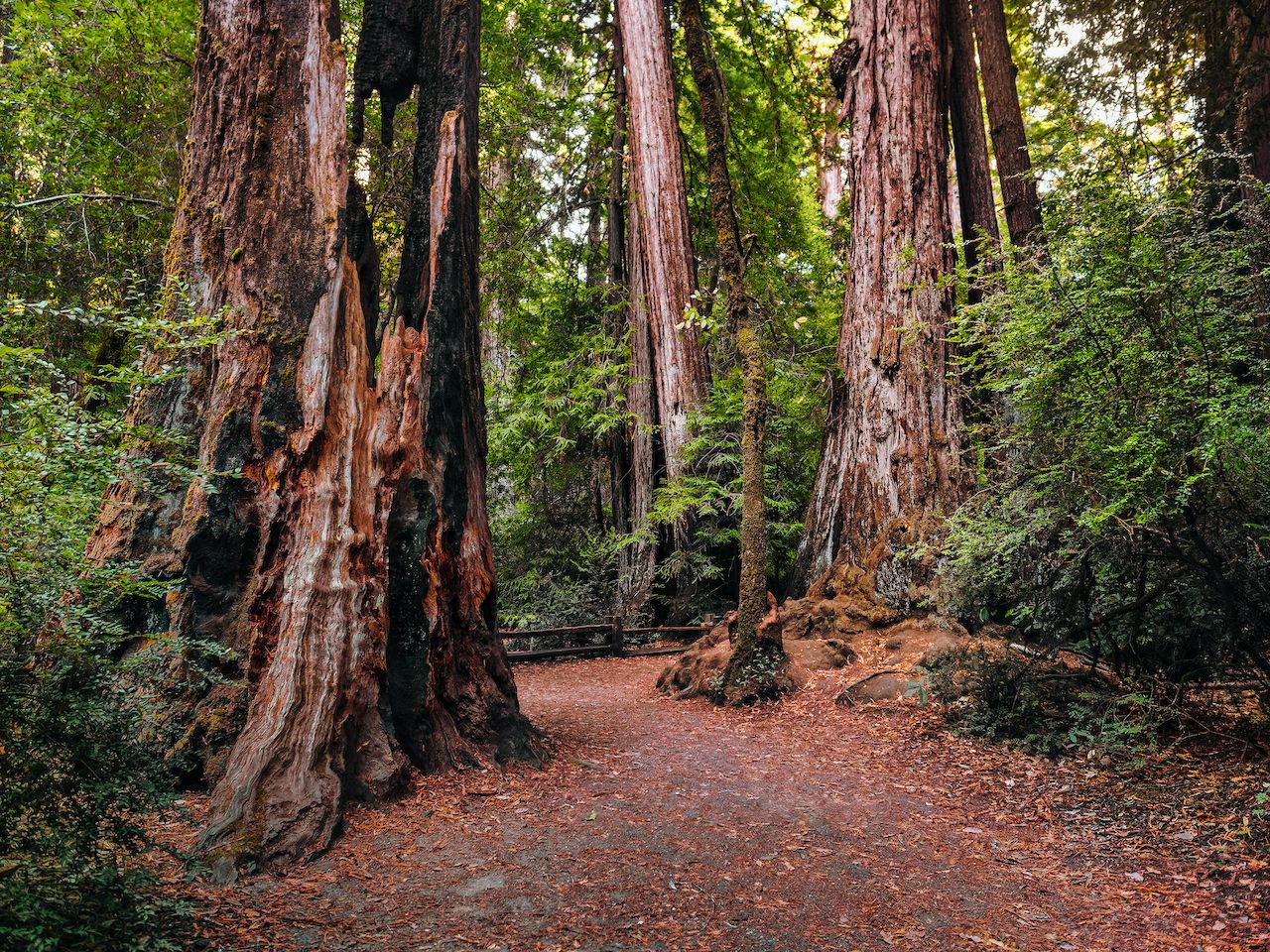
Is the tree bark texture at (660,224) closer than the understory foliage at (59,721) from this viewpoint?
No

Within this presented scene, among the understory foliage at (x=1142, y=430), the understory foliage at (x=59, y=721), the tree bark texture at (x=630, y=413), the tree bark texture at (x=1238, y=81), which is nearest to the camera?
the understory foliage at (x=59, y=721)

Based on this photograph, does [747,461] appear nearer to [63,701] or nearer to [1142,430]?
[1142,430]

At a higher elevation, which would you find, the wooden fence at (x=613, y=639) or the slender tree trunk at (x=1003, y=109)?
the slender tree trunk at (x=1003, y=109)

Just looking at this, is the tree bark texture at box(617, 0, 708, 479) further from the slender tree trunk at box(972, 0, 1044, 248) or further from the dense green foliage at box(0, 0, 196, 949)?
the dense green foliage at box(0, 0, 196, 949)

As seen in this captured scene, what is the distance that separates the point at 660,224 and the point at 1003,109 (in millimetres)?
5193

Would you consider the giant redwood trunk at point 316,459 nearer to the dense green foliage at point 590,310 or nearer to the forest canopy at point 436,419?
the forest canopy at point 436,419

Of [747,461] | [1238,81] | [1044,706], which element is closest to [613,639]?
[747,461]

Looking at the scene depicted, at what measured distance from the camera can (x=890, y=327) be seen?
29.3 feet

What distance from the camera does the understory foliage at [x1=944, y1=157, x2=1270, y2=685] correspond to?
14.6 ft

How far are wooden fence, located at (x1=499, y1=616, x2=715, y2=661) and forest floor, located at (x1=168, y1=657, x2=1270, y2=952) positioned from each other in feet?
17.1

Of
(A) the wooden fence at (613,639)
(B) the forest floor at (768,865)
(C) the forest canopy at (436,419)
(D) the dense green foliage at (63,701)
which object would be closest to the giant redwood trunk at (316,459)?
(C) the forest canopy at (436,419)

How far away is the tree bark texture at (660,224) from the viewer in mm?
12391

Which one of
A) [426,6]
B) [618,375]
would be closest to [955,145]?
[618,375]

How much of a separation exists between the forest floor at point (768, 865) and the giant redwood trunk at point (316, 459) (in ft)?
1.60
